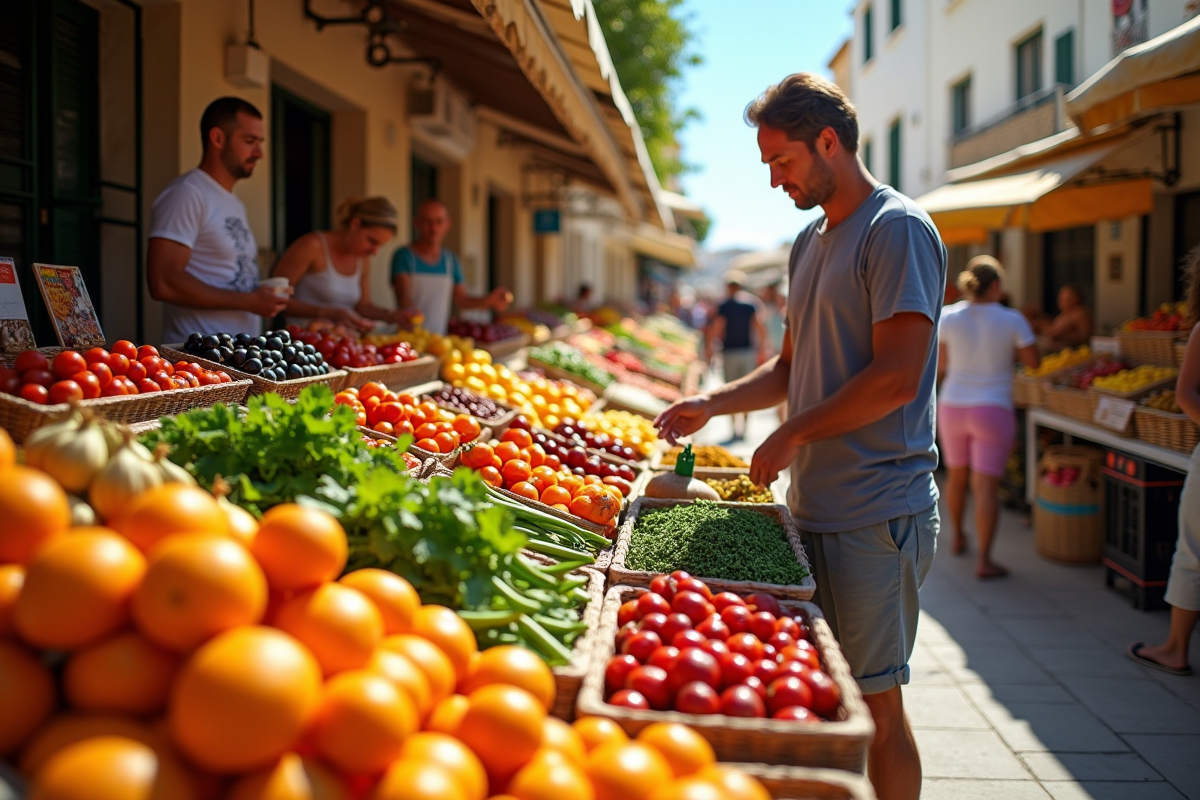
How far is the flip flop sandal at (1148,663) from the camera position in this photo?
4492mm

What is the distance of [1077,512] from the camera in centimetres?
654

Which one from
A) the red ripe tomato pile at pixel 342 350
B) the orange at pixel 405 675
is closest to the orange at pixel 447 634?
the orange at pixel 405 675

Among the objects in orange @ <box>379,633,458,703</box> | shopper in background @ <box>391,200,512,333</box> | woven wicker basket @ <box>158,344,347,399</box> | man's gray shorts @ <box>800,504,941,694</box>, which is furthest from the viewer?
shopper in background @ <box>391,200,512,333</box>

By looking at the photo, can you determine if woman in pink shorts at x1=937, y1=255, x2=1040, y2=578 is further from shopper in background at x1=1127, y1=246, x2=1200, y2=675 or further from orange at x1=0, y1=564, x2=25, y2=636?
orange at x1=0, y1=564, x2=25, y2=636

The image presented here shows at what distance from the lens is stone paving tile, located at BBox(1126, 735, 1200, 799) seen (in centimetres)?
341

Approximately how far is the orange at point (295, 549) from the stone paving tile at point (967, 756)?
2895mm

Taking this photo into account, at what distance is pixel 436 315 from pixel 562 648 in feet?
16.1

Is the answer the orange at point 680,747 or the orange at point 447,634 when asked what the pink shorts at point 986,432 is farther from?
the orange at point 447,634

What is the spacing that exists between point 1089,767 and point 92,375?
12.9 ft

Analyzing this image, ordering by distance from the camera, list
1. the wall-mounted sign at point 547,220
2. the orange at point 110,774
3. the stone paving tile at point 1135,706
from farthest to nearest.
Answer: the wall-mounted sign at point 547,220 < the stone paving tile at point 1135,706 < the orange at point 110,774

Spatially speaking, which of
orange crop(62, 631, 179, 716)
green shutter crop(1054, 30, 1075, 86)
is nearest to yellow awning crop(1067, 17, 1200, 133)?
orange crop(62, 631, 179, 716)

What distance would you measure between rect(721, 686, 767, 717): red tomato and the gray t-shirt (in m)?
1.13

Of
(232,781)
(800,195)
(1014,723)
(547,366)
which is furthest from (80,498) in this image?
(547,366)

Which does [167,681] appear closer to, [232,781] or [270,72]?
[232,781]
